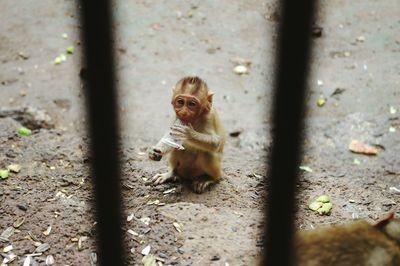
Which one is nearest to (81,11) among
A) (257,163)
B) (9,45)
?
(257,163)

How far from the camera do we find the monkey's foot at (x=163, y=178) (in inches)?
188

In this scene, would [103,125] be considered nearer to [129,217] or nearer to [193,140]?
[129,217]

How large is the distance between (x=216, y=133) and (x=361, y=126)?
2.66m

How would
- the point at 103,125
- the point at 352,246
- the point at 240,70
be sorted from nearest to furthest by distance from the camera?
the point at 352,246 → the point at 103,125 → the point at 240,70

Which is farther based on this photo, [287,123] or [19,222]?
[19,222]

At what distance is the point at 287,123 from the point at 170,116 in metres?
4.57

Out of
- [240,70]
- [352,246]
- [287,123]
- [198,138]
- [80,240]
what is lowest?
[240,70]

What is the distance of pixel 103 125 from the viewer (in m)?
3.00

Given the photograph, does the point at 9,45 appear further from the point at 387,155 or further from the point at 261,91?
the point at 387,155

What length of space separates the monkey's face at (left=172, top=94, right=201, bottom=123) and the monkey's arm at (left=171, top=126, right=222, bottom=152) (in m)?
0.10

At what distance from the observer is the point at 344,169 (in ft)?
18.7

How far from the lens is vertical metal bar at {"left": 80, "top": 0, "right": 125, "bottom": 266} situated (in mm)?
2668

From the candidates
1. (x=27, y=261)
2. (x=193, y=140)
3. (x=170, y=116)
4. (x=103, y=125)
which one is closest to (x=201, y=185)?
(x=193, y=140)

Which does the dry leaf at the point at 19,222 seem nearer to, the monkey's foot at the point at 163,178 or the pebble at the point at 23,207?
the pebble at the point at 23,207
